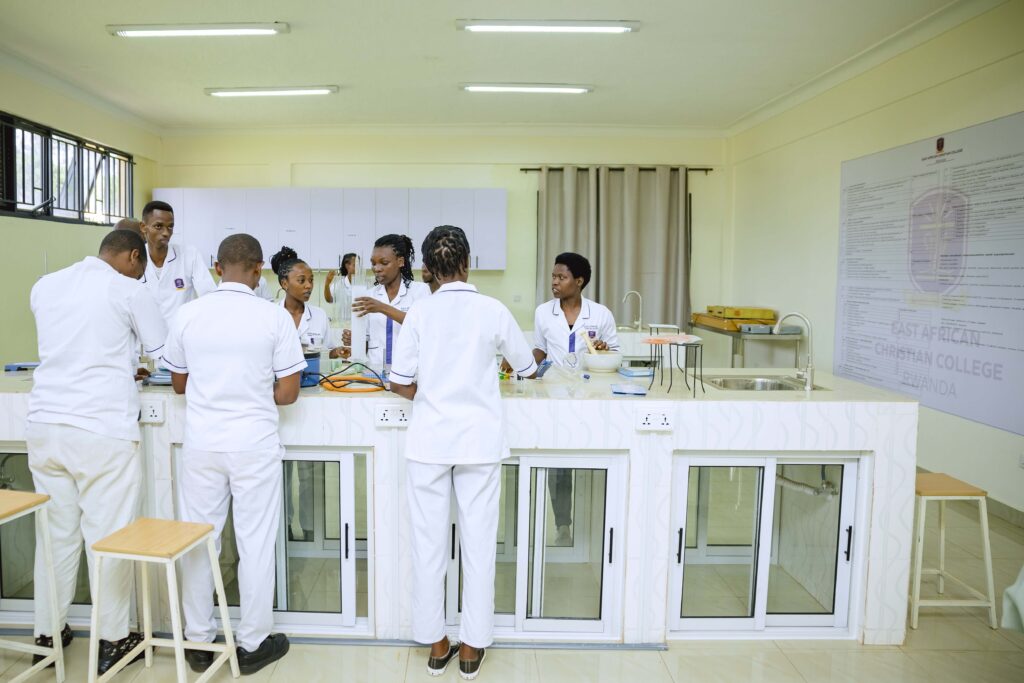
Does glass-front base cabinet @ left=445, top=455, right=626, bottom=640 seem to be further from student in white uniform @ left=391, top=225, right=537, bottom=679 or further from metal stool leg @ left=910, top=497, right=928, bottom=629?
metal stool leg @ left=910, top=497, right=928, bottom=629

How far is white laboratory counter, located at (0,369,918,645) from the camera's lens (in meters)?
2.49

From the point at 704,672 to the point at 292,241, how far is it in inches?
231

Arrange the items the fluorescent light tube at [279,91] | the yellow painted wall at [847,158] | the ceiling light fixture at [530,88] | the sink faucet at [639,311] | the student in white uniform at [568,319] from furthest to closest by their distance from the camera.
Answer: the sink faucet at [639,311] → the fluorescent light tube at [279,91] → the ceiling light fixture at [530,88] → the yellow painted wall at [847,158] → the student in white uniform at [568,319]

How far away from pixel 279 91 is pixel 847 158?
4.68 metres

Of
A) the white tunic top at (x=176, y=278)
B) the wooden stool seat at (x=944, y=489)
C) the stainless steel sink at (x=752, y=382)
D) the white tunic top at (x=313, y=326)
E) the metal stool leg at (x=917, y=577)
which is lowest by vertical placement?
the metal stool leg at (x=917, y=577)

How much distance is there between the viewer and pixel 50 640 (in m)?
2.42

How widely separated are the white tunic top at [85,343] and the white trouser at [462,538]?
3.39ft

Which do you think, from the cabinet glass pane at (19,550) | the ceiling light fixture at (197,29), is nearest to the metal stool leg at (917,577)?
the cabinet glass pane at (19,550)

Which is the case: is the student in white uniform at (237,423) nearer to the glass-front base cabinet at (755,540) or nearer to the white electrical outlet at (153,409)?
the white electrical outlet at (153,409)

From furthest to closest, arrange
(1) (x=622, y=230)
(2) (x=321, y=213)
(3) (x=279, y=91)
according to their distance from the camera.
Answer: (1) (x=622, y=230) < (2) (x=321, y=213) < (3) (x=279, y=91)

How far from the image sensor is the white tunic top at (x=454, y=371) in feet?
7.00

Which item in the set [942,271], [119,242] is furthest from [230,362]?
[942,271]

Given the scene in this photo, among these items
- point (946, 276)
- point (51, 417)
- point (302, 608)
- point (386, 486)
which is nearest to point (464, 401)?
point (386, 486)

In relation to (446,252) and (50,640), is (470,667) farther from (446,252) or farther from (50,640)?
(50,640)
